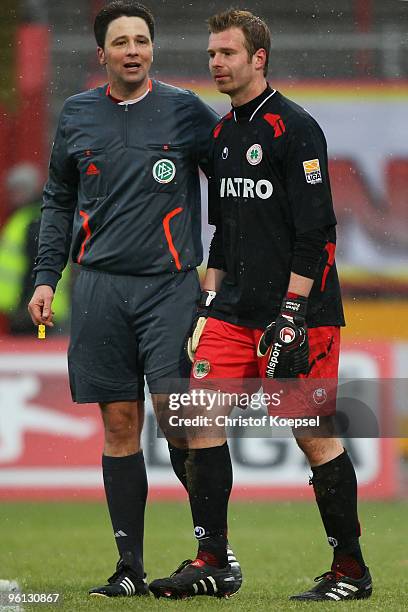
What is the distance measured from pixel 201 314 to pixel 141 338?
0.69 ft

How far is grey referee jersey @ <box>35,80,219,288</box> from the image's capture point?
4285mm

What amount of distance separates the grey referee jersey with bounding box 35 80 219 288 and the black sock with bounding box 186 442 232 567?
0.62m

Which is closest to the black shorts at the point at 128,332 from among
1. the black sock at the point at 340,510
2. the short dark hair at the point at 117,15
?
the black sock at the point at 340,510

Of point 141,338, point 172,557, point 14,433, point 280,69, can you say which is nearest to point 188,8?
point 280,69

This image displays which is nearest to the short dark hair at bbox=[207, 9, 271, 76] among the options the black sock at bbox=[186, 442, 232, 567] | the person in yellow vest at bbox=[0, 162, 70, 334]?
the black sock at bbox=[186, 442, 232, 567]

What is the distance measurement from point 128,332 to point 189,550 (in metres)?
1.97

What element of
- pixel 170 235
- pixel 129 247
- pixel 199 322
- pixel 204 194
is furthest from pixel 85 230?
pixel 204 194

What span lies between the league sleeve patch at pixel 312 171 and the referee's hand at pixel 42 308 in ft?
3.11

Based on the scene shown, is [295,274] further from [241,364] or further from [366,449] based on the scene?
[366,449]

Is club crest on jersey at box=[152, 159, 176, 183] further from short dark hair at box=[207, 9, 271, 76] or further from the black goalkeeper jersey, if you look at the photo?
short dark hair at box=[207, 9, 271, 76]

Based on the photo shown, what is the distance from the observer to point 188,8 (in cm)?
1038

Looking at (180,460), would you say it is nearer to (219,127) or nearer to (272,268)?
(272,268)

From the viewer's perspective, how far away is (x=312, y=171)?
3936mm

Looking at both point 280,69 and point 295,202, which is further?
point 280,69
